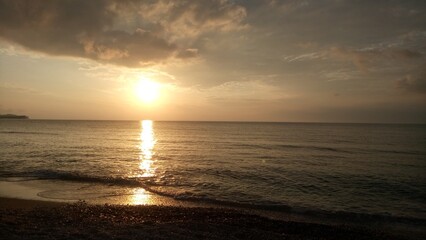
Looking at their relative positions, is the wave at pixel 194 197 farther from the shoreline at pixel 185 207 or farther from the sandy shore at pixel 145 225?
the sandy shore at pixel 145 225

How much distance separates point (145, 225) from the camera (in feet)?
39.9

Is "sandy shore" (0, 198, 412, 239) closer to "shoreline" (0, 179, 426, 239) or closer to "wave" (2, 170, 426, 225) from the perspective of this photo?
"shoreline" (0, 179, 426, 239)

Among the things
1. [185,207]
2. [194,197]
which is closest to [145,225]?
[185,207]

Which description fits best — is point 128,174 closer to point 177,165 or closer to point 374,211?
point 177,165

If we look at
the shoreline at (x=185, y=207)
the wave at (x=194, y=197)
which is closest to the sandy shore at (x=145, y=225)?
the shoreline at (x=185, y=207)

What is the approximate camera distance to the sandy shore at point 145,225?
10.8m

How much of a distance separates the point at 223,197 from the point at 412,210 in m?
10.9

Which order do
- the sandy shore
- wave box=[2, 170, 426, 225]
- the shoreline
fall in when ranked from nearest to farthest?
1. the sandy shore
2. the shoreline
3. wave box=[2, 170, 426, 225]

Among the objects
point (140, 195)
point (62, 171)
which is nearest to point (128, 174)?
point (62, 171)

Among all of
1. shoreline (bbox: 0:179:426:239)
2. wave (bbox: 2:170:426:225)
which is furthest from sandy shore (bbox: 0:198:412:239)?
wave (bbox: 2:170:426:225)

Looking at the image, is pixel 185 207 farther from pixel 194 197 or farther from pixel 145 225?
pixel 145 225

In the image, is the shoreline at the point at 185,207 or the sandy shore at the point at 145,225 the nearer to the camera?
the sandy shore at the point at 145,225

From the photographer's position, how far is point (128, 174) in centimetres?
2666

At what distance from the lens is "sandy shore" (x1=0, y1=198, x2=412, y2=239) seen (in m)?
10.8
